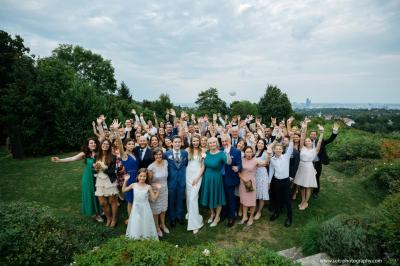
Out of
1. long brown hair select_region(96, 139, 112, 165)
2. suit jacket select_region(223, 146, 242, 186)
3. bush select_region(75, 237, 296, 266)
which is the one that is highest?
long brown hair select_region(96, 139, 112, 165)

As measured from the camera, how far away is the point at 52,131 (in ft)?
46.4

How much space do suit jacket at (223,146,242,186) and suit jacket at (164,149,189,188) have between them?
101cm

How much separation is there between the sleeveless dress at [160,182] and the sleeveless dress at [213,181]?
2.99ft

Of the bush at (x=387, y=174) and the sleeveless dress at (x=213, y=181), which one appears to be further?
the bush at (x=387, y=174)

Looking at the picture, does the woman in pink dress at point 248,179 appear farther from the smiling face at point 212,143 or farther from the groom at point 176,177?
the groom at point 176,177

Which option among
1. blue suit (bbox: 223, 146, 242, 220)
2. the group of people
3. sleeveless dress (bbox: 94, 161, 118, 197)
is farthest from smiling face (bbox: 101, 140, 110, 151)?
blue suit (bbox: 223, 146, 242, 220)

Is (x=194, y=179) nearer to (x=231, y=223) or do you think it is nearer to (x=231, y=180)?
(x=231, y=180)

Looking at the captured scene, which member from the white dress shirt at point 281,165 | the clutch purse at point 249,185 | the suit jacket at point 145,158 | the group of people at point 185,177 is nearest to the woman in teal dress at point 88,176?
the group of people at point 185,177

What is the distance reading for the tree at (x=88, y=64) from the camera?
1384 inches

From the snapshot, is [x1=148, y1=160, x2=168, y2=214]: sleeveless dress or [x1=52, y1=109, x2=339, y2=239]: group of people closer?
[x1=148, y1=160, x2=168, y2=214]: sleeveless dress

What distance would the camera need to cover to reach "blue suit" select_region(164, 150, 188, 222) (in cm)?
551

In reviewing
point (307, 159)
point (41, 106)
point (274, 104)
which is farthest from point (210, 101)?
point (307, 159)

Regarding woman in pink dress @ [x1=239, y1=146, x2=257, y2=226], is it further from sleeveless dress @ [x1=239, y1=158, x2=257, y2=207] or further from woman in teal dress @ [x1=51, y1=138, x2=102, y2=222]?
woman in teal dress @ [x1=51, y1=138, x2=102, y2=222]

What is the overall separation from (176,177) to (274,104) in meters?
37.8
